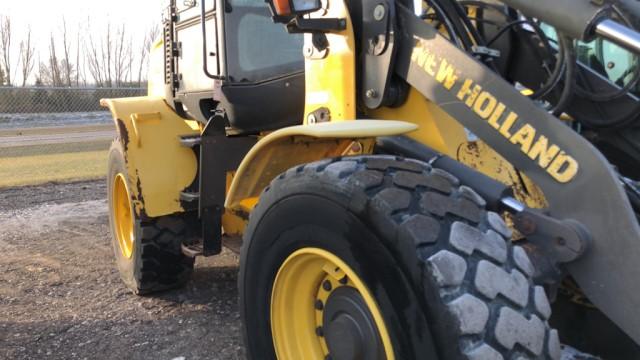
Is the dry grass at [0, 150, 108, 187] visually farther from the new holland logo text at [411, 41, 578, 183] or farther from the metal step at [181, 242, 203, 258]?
the new holland logo text at [411, 41, 578, 183]

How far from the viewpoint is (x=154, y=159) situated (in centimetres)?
418

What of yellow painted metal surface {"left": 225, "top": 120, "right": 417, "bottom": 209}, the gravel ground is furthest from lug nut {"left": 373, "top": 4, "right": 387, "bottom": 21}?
the gravel ground

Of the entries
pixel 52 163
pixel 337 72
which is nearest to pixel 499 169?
pixel 337 72

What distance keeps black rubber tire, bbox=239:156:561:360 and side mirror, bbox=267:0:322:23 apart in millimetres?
720

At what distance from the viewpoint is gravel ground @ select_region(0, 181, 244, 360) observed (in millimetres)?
3621

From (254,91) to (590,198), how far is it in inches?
79.2

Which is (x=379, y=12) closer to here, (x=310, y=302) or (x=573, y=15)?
(x=573, y=15)

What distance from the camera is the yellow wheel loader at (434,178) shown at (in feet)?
5.78

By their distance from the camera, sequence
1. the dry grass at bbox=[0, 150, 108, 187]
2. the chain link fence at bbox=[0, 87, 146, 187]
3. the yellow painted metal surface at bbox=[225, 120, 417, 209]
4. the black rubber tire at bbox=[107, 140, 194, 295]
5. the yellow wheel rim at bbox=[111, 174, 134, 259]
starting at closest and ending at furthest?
the yellow painted metal surface at bbox=[225, 120, 417, 209]
the black rubber tire at bbox=[107, 140, 194, 295]
the yellow wheel rim at bbox=[111, 174, 134, 259]
the dry grass at bbox=[0, 150, 108, 187]
the chain link fence at bbox=[0, 87, 146, 187]

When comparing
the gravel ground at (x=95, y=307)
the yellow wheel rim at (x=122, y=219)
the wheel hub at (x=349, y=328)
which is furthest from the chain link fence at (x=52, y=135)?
the wheel hub at (x=349, y=328)

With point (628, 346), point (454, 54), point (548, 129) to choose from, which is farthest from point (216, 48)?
Answer: point (628, 346)

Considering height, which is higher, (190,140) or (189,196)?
(190,140)

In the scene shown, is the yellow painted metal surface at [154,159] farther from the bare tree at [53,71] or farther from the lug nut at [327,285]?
the bare tree at [53,71]

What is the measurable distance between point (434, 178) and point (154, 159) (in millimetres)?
2698
